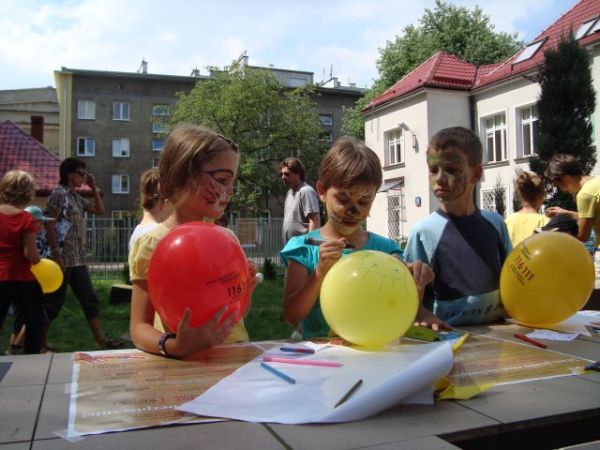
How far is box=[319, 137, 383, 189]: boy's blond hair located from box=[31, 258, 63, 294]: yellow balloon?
11.0 feet

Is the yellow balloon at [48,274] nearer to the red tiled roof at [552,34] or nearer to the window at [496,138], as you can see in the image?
the red tiled roof at [552,34]

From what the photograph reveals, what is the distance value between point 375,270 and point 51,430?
981 millimetres

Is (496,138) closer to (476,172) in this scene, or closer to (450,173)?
(476,172)

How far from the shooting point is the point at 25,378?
4.71 feet

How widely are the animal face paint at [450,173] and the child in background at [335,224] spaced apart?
39cm

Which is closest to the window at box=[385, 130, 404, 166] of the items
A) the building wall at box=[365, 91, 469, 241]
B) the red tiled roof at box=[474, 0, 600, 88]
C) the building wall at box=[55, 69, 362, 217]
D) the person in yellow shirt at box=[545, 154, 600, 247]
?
the building wall at box=[365, 91, 469, 241]

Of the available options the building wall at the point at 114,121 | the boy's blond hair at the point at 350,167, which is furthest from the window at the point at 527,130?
the building wall at the point at 114,121

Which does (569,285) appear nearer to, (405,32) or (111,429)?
(111,429)

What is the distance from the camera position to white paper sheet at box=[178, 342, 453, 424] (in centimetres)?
110

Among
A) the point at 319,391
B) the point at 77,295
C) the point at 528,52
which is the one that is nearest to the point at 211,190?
the point at 319,391

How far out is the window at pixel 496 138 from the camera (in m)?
18.7

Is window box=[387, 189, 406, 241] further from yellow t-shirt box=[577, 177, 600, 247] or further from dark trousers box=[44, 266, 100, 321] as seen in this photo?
dark trousers box=[44, 266, 100, 321]

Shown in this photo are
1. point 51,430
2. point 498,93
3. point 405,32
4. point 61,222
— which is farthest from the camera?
point 405,32

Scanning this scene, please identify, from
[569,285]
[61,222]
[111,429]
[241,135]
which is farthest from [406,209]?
[111,429]
